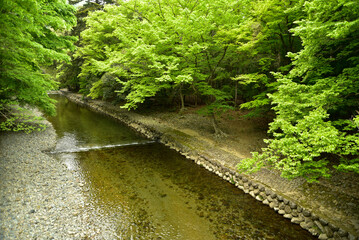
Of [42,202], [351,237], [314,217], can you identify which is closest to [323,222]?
[314,217]

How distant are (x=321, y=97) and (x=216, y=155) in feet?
20.2

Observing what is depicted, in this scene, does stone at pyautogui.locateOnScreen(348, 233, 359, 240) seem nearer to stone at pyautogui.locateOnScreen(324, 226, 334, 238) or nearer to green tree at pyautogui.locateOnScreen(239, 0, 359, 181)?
stone at pyautogui.locateOnScreen(324, 226, 334, 238)

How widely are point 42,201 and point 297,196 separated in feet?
29.9

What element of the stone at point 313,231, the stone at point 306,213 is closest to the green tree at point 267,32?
the stone at point 306,213

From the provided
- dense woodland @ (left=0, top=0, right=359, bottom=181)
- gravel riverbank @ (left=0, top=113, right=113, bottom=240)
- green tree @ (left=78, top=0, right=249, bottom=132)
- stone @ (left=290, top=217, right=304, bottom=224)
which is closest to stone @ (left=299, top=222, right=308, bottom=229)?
stone @ (left=290, top=217, right=304, bottom=224)

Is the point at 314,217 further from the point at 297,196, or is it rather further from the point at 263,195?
the point at 263,195

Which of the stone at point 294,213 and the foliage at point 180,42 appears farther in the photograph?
the foliage at point 180,42

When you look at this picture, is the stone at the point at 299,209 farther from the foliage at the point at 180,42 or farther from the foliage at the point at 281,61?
the foliage at the point at 180,42

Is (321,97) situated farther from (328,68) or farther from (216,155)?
(216,155)

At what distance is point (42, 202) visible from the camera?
6.52 meters

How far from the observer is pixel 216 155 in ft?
34.9

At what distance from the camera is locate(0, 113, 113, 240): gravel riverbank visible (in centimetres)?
544

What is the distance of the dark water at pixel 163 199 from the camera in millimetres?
6078

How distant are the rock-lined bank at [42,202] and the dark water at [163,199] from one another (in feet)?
1.40
